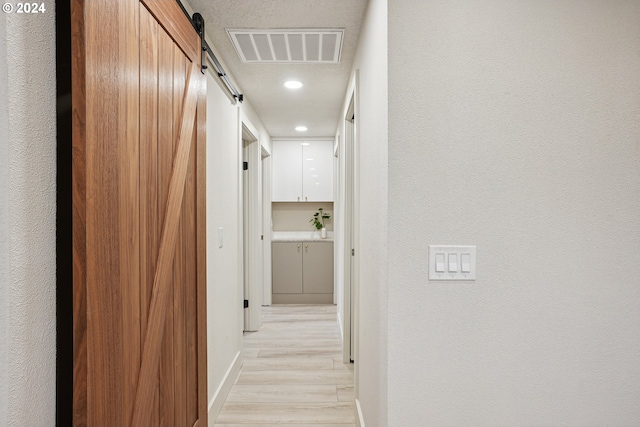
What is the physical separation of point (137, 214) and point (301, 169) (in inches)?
181

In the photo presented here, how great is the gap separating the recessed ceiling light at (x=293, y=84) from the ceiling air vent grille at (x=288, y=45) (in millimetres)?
503

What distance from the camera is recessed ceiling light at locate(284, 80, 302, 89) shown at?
3.22 meters

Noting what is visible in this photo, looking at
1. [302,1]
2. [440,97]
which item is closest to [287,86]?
[302,1]

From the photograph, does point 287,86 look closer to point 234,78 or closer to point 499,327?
point 234,78

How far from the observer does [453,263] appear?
4.73 ft

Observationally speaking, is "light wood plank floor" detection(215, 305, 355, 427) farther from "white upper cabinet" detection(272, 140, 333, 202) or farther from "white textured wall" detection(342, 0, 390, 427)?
"white upper cabinet" detection(272, 140, 333, 202)

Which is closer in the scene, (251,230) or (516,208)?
(516,208)

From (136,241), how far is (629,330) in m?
1.79

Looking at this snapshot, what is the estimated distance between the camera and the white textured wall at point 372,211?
4.98 ft

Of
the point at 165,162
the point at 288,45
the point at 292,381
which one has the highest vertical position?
the point at 288,45

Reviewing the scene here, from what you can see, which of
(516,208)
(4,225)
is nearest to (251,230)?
(516,208)

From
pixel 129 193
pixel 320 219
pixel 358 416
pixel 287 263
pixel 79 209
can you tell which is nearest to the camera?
pixel 79 209

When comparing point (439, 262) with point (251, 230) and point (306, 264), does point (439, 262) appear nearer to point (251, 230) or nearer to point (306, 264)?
point (251, 230)

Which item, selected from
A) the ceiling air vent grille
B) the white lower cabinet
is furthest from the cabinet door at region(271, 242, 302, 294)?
the ceiling air vent grille
